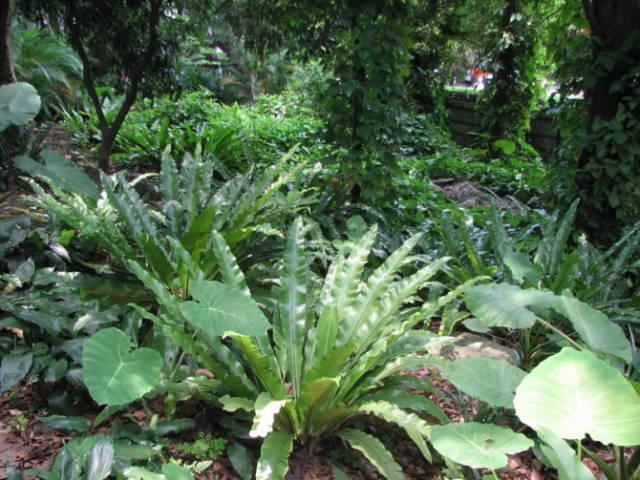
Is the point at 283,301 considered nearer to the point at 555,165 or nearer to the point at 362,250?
the point at 362,250

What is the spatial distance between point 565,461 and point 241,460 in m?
0.89

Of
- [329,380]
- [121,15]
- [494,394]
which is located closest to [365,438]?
[329,380]

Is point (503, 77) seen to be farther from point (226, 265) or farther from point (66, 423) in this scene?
point (66, 423)

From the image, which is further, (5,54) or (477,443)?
(5,54)

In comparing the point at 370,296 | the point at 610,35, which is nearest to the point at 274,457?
the point at 370,296

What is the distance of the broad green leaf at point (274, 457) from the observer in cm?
133

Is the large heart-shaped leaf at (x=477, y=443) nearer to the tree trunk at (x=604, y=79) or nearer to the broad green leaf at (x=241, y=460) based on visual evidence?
the broad green leaf at (x=241, y=460)

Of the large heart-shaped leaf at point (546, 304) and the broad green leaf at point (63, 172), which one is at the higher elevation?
the broad green leaf at point (63, 172)

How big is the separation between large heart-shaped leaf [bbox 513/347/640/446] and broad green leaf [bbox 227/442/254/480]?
0.81 meters

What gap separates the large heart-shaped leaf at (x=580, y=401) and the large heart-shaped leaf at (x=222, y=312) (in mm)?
693

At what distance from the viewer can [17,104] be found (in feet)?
8.14

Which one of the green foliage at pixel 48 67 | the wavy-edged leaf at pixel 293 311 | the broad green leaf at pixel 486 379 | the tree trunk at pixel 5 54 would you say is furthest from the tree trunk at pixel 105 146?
the broad green leaf at pixel 486 379

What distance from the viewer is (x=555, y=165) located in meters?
3.76

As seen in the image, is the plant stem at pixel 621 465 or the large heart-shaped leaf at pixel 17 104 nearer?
Answer: the plant stem at pixel 621 465
